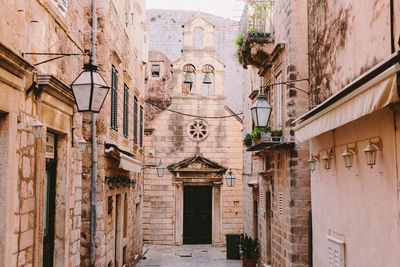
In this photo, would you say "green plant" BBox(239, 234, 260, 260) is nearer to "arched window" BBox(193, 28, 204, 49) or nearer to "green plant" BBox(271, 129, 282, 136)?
"green plant" BBox(271, 129, 282, 136)

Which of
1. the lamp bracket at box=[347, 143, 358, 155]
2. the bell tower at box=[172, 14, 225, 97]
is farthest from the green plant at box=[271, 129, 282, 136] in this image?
the bell tower at box=[172, 14, 225, 97]

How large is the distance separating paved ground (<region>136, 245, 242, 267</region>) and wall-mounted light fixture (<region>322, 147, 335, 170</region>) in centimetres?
1034

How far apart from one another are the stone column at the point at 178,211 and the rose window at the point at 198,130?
2.40 meters

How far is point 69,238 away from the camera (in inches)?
284

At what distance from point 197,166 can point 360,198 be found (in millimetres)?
16835

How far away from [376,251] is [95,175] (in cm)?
646

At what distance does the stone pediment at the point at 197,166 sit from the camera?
72.7 feet

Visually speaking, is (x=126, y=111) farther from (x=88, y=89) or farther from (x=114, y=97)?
(x=88, y=89)

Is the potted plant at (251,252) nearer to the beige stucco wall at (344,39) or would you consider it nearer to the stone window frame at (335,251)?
the beige stucco wall at (344,39)

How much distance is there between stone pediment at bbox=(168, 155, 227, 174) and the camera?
2217 centimetres

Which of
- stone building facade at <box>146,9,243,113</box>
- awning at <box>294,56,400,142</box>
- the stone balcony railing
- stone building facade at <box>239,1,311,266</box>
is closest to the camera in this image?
awning at <box>294,56,400,142</box>

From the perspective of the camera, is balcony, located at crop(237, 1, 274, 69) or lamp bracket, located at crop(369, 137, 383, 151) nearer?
lamp bracket, located at crop(369, 137, 383, 151)

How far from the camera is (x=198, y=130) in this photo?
75.1 feet

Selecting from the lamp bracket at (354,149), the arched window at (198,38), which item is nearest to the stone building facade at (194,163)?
the arched window at (198,38)
